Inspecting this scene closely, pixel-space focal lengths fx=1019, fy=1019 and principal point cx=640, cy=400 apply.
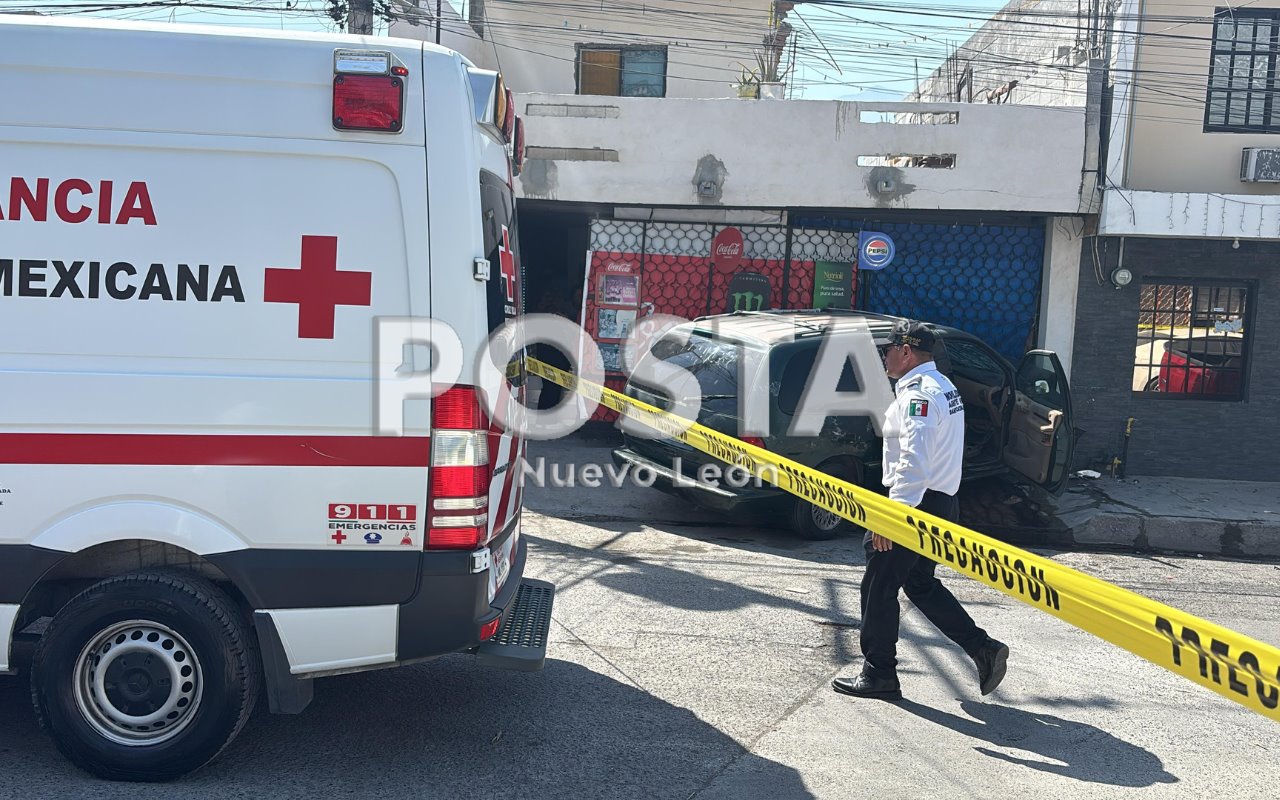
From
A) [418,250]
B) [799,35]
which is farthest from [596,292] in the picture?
[418,250]

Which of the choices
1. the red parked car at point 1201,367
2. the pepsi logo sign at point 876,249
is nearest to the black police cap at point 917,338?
the pepsi logo sign at point 876,249

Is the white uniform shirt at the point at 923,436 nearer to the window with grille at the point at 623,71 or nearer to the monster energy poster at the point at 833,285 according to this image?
the monster energy poster at the point at 833,285

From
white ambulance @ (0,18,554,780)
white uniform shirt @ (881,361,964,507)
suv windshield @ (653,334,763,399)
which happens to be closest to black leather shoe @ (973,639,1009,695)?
white uniform shirt @ (881,361,964,507)

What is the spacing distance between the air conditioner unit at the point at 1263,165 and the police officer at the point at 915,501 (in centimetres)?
880

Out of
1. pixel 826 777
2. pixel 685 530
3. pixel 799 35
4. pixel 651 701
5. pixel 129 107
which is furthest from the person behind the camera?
pixel 799 35

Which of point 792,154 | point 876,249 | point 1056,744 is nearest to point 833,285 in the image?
point 876,249

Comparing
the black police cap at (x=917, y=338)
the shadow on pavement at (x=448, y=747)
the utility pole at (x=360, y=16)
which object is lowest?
the shadow on pavement at (x=448, y=747)

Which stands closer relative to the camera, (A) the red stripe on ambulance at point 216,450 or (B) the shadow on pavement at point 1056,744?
(A) the red stripe on ambulance at point 216,450

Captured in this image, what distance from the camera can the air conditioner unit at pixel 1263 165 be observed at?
11.3 meters

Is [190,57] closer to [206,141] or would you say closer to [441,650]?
[206,141]

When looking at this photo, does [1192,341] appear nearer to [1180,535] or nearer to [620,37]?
[1180,535]

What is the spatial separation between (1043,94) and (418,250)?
11.5 metres

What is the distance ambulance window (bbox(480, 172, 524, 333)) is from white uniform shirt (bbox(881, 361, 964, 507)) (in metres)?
1.82

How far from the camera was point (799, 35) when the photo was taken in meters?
12.8
